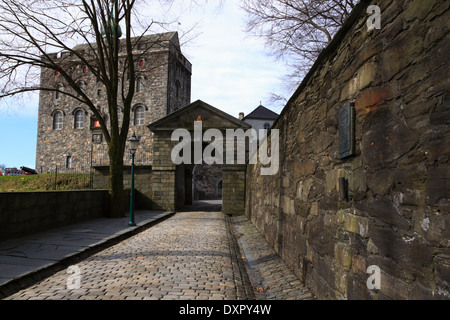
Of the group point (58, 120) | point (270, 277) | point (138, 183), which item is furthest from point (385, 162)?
point (58, 120)

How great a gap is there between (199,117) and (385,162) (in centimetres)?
1642

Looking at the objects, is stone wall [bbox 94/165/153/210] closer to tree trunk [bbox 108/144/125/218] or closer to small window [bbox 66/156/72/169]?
tree trunk [bbox 108/144/125/218]

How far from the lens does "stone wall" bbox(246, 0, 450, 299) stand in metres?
1.67

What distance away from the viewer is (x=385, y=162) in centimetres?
218

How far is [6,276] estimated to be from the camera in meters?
4.39

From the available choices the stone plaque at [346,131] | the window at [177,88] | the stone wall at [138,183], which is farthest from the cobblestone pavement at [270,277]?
the window at [177,88]

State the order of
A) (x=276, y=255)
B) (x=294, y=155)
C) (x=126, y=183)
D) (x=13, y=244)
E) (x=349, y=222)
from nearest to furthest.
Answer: (x=349, y=222) → (x=294, y=155) → (x=276, y=255) → (x=13, y=244) → (x=126, y=183)

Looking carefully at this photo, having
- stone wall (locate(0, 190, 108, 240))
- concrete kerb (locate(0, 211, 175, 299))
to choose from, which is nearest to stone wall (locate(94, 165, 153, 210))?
stone wall (locate(0, 190, 108, 240))

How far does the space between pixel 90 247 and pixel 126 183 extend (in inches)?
457

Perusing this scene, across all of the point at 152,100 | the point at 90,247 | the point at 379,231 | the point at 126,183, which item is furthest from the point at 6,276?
the point at 152,100

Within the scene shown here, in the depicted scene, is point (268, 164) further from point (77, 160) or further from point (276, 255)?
point (77, 160)

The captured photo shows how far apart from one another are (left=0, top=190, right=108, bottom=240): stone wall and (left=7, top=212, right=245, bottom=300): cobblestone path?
221 cm

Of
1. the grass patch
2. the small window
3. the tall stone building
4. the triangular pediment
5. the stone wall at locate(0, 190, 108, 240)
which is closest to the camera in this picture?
the stone wall at locate(0, 190, 108, 240)

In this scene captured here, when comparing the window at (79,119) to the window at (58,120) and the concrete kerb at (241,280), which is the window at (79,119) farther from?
the concrete kerb at (241,280)
